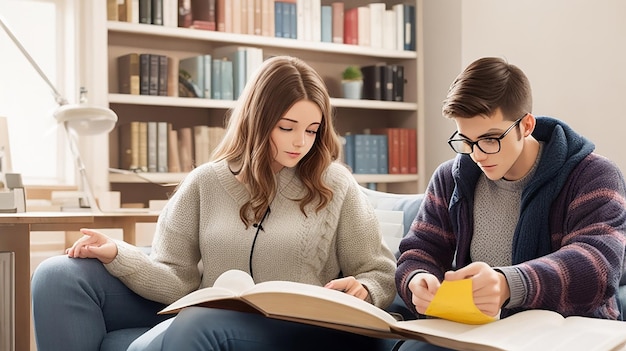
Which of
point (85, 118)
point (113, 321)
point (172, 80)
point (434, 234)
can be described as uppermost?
point (172, 80)

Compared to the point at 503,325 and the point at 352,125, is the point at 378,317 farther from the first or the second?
the point at 352,125

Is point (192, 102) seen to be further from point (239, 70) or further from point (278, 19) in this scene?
point (278, 19)

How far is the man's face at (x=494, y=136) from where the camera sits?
1.57 metres

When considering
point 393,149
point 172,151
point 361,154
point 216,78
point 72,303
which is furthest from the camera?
point 393,149

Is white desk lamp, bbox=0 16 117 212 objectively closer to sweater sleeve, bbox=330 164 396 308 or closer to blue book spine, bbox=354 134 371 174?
sweater sleeve, bbox=330 164 396 308

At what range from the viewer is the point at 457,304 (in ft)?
4.29

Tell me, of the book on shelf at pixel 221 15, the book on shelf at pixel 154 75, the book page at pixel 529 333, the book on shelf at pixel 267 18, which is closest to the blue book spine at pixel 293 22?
the book on shelf at pixel 267 18

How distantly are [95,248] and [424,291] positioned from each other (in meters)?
0.82

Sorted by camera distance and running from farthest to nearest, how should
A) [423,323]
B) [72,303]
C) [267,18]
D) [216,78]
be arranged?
[267,18], [216,78], [72,303], [423,323]

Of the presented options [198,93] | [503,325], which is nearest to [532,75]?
[198,93]

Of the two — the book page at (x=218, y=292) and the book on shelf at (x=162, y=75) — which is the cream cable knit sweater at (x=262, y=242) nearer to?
the book page at (x=218, y=292)

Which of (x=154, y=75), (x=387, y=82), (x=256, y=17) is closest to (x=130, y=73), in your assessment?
(x=154, y=75)

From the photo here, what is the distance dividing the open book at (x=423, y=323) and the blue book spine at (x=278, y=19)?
111 inches

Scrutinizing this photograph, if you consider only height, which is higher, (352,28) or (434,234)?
(352,28)
